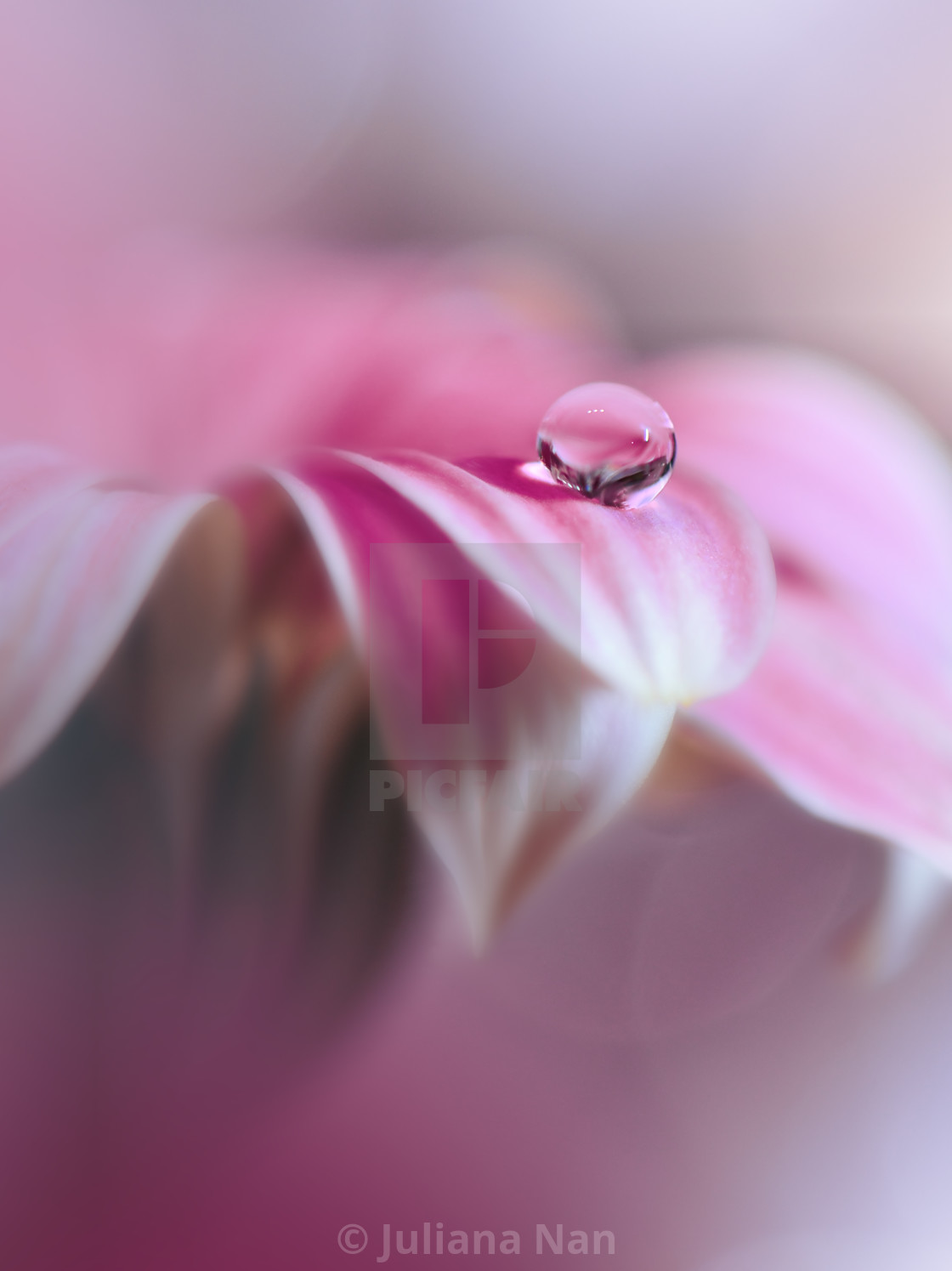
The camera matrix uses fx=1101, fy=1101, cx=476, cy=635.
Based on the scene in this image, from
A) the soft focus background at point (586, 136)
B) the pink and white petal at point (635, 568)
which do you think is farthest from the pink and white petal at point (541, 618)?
the soft focus background at point (586, 136)

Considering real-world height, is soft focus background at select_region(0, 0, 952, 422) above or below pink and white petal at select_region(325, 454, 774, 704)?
above

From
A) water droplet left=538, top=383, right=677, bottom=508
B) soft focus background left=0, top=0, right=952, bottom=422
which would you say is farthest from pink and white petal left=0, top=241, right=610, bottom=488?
soft focus background left=0, top=0, right=952, bottom=422

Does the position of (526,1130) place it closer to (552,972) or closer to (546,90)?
(552,972)

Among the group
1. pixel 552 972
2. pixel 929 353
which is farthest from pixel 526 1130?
pixel 929 353

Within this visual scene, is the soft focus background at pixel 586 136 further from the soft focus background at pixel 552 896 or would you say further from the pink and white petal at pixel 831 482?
the pink and white petal at pixel 831 482

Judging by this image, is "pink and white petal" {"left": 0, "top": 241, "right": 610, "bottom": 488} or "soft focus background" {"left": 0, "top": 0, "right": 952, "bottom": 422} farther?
"soft focus background" {"left": 0, "top": 0, "right": 952, "bottom": 422}

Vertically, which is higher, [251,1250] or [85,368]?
[85,368]

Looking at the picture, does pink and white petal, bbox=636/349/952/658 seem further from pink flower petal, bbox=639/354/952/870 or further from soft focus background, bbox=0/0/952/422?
soft focus background, bbox=0/0/952/422
